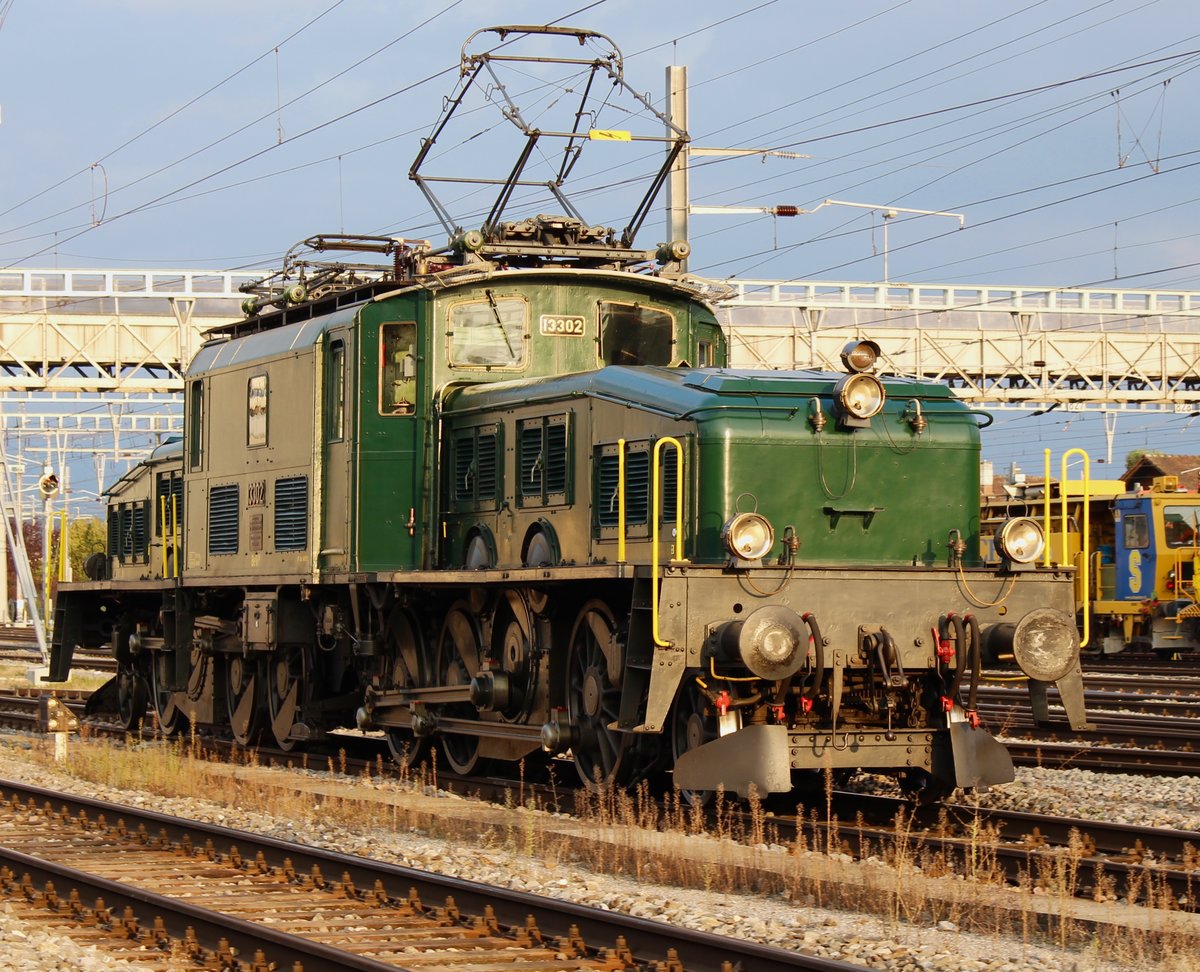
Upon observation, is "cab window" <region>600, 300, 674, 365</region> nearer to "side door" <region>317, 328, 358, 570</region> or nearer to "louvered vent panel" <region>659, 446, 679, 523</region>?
"side door" <region>317, 328, 358, 570</region>

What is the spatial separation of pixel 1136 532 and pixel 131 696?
21001 mm

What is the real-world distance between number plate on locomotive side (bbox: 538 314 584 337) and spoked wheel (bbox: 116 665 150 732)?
24.9 ft

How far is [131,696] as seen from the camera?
19.0 meters

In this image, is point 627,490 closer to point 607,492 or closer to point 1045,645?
point 607,492

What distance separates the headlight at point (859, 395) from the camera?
11.2 metres

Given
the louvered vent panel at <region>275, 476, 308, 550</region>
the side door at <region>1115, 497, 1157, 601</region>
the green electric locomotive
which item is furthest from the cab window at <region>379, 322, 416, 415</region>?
the side door at <region>1115, 497, 1157, 601</region>

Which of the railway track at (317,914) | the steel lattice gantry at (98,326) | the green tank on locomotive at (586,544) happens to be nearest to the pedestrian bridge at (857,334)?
the steel lattice gantry at (98,326)

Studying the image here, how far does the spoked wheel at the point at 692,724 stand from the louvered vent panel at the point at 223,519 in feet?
20.5

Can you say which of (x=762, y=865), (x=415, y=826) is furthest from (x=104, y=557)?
(x=762, y=865)

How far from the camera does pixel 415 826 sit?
11.4 m

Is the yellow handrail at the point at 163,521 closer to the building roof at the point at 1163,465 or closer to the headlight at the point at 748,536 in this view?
the headlight at the point at 748,536

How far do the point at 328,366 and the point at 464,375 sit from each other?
124cm

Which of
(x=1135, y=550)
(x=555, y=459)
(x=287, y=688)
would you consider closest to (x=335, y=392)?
(x=555, y=459)

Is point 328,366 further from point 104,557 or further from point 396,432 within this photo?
point 104,557
